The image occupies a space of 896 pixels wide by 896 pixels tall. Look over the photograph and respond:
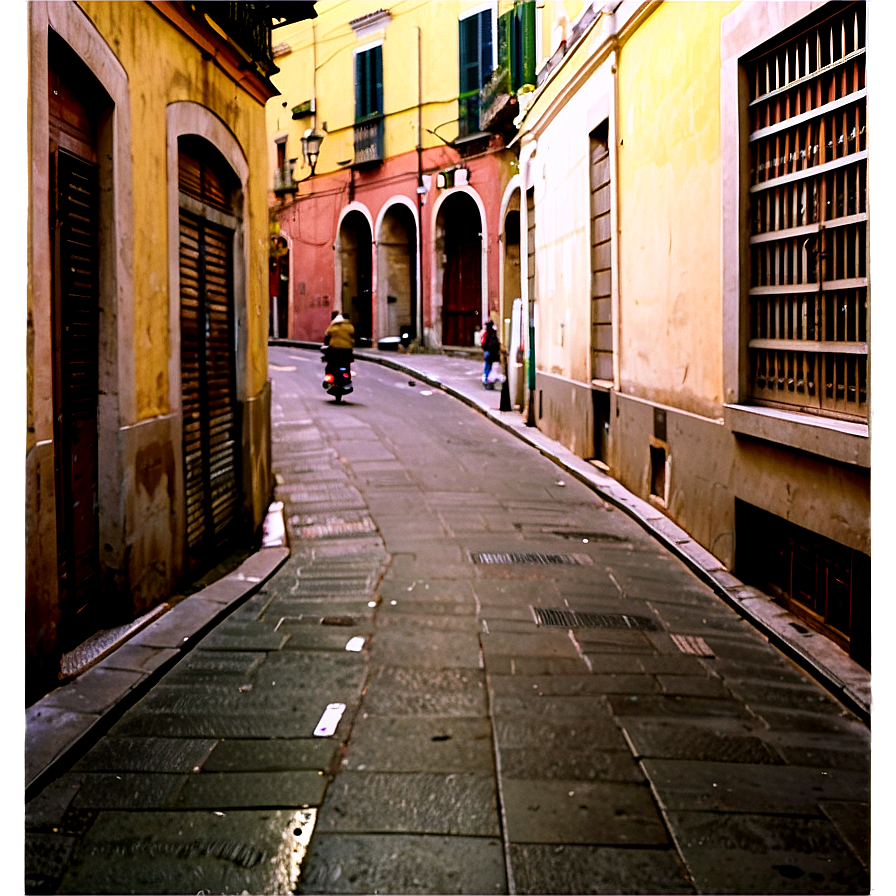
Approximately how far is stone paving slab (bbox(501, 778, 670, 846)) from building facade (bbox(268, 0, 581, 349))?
17.2m

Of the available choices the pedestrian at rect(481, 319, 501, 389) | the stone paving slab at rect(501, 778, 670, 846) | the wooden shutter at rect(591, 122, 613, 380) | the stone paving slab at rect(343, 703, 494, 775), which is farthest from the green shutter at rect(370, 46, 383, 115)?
the stone paving slab at rect(501, 778, 670, 846)

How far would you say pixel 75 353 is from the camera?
5488 mm

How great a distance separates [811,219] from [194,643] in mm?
4290

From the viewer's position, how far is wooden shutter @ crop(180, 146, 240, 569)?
24.5 ft

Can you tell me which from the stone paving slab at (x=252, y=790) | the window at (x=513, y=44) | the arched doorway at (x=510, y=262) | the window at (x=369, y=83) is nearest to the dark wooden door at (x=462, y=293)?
the arched doorway at (x=510, y=262)

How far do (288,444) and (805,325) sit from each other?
7.68 meters

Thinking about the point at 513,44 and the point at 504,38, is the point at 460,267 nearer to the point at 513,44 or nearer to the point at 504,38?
the point at 504,38

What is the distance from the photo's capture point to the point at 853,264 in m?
5.83

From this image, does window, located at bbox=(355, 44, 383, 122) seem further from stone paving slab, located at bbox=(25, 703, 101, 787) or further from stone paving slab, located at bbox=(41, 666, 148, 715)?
stone paving slab, located at bbox=(25, 703, 101, 787)

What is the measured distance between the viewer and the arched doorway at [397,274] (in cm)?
2725

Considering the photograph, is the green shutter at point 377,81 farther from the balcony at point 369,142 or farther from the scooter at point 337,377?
the scooter at point 337,377

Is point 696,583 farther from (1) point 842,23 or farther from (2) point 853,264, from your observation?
(1) point 842,23

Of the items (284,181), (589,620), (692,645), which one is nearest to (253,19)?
(589,620)

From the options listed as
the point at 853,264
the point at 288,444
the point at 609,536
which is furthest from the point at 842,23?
the point at 288,444
